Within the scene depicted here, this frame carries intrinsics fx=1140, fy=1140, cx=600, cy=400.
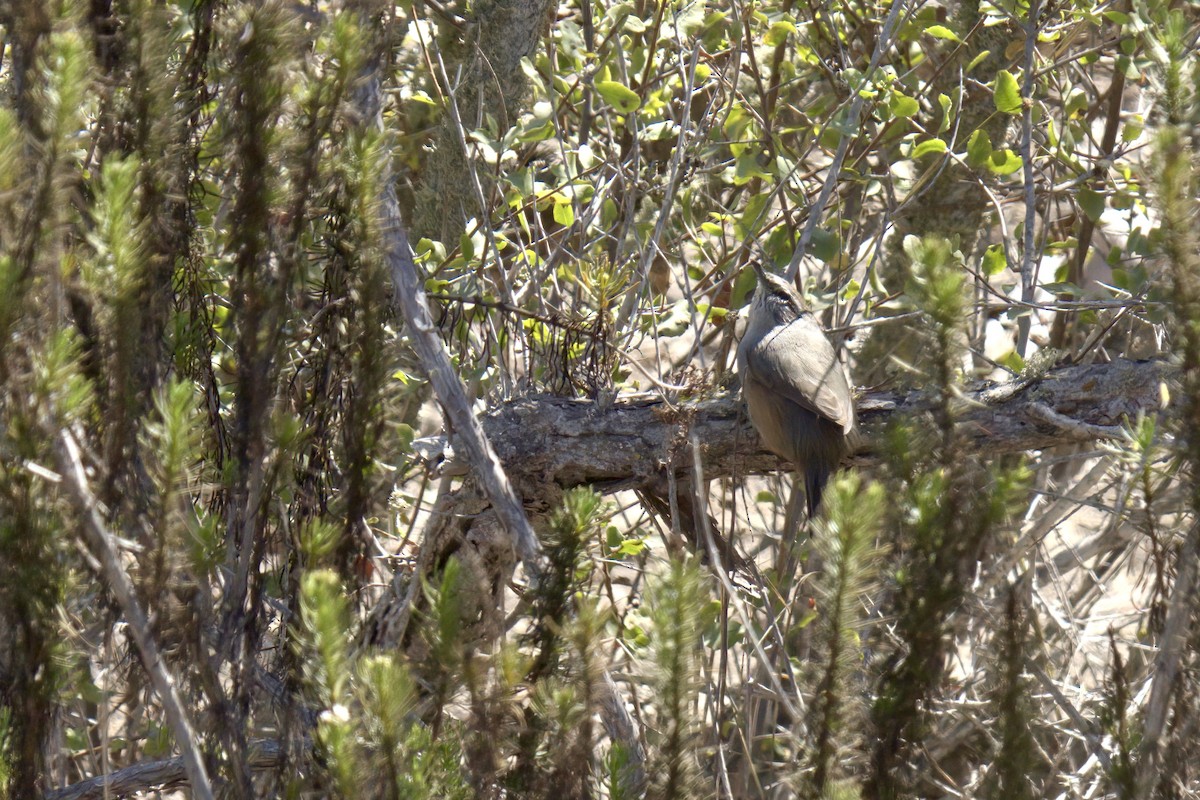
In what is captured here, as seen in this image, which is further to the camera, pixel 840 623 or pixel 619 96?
pixel 619 96

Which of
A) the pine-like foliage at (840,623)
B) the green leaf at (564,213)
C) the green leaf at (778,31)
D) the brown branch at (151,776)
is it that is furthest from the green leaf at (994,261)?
the brown branch at (151,776)

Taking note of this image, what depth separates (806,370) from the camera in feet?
14.0

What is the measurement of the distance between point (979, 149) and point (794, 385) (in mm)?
1052

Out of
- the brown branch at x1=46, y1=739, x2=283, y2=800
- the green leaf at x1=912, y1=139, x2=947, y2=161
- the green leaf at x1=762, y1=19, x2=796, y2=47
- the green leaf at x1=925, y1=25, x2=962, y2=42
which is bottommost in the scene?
the brown branch at x1=46, y1=739, x2=283, y2=800

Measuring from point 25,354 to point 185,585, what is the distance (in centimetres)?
48

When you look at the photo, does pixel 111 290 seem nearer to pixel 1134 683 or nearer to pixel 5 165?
pixel 5 165

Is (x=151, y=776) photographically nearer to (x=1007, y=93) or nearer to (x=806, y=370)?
(x=806, y=370)

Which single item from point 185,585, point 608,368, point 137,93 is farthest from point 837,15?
point 185,585

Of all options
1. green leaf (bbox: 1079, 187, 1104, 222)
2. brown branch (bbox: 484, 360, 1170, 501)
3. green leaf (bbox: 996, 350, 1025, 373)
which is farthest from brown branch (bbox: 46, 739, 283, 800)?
green leaf (bbox: 1079, 187, 1104, 222)

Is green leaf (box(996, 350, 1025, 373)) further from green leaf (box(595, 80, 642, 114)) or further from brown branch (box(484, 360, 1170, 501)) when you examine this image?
green leaf (box(595, 80, 642, 114))

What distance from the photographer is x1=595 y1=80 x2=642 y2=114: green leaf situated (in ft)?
12.4

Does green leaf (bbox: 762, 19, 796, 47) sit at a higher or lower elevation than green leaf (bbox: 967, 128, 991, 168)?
higher

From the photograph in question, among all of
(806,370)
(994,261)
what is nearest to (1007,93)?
(994,261)

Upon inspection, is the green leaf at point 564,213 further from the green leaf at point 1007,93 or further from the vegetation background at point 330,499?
the green leaf at point 1007,93
